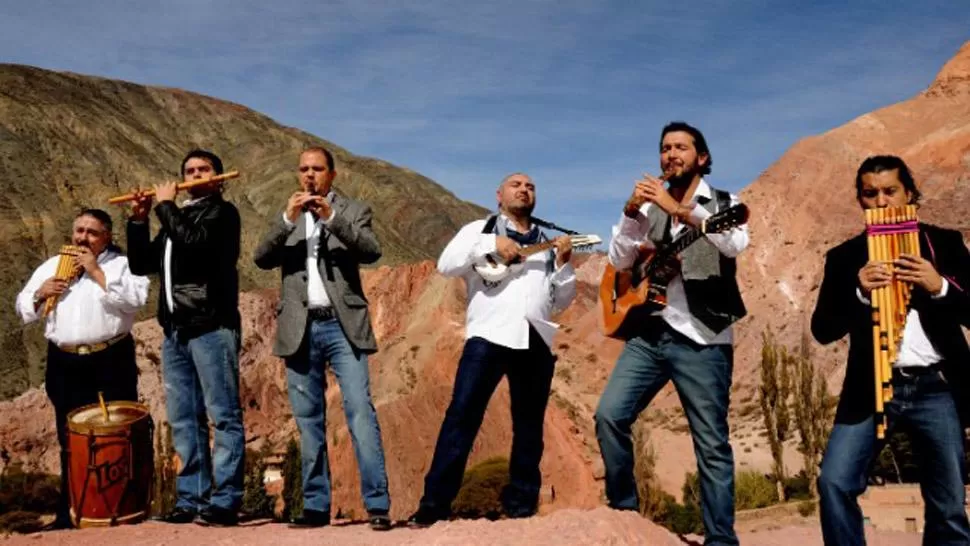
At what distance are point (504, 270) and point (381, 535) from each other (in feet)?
5.53

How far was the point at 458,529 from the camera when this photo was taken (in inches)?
185

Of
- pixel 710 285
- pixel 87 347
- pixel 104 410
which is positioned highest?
pixel 710 285

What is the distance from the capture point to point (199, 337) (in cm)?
615

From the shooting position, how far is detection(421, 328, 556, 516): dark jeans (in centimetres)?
572

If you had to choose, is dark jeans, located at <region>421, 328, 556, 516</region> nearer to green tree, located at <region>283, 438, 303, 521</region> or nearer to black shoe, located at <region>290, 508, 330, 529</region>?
black shoe, located at <region>290, 508, 330, 529</region>

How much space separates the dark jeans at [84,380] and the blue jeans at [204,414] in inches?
24.9

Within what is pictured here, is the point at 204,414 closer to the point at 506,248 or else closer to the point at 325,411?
the point at 325,411

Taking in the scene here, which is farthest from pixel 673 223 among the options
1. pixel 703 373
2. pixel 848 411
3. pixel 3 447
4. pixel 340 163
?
pixel 340 163

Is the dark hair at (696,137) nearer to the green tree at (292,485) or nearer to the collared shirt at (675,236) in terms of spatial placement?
the collared shirt at (675,236)

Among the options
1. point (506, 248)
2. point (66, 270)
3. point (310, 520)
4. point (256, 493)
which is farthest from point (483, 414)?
point (256, 493)

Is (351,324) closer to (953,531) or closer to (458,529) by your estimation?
(458,529)

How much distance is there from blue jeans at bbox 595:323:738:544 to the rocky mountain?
5937 cm

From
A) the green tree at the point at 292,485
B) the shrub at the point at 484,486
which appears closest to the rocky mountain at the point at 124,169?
the green tree at the point at 292,485

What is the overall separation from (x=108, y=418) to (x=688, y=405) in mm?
3785
